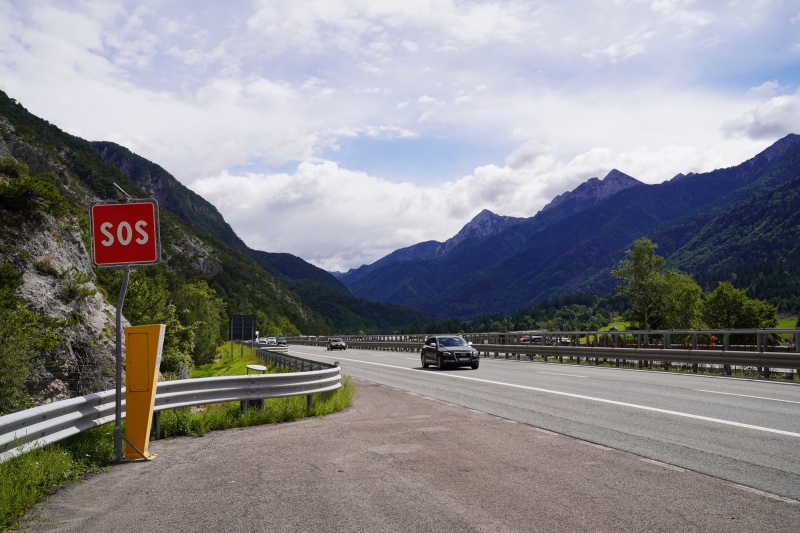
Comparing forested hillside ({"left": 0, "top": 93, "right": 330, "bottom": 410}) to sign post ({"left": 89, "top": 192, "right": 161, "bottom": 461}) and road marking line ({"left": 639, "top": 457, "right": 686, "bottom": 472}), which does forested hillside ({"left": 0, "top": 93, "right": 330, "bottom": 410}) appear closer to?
sign post ({"left": 89, "top": 192, "right": 161, "bottom": 461})

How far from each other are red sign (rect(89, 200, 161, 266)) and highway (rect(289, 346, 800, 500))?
6.49 meters

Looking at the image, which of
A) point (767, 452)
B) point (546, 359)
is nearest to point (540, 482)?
point (767, 452)

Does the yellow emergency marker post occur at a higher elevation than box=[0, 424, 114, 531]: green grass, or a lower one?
higher

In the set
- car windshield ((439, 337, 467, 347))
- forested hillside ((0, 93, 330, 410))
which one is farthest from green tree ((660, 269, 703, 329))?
forested hillside ((0, 93, 330, 410))

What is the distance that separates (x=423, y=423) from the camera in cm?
1082

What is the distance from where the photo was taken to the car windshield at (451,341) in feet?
90.7

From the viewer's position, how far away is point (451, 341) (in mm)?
28062

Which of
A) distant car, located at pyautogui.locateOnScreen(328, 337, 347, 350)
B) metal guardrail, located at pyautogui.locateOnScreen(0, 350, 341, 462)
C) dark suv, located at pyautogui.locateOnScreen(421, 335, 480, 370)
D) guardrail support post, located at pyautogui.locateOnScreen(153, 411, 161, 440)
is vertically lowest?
distant car, located at pyautogui.locateOnScreen(328, 337, 347, 350)

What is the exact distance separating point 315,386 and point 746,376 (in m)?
14.1

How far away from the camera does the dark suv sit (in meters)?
26.4

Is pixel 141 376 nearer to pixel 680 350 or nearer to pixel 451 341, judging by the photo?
pixel 680 350

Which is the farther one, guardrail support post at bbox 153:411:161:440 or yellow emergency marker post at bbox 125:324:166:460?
guardrail support post at bbox 153:411:161:440

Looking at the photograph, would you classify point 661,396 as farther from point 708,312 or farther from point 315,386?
point 708,312

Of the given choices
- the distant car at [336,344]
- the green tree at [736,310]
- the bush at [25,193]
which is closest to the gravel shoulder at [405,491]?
the bush at [25,193]
